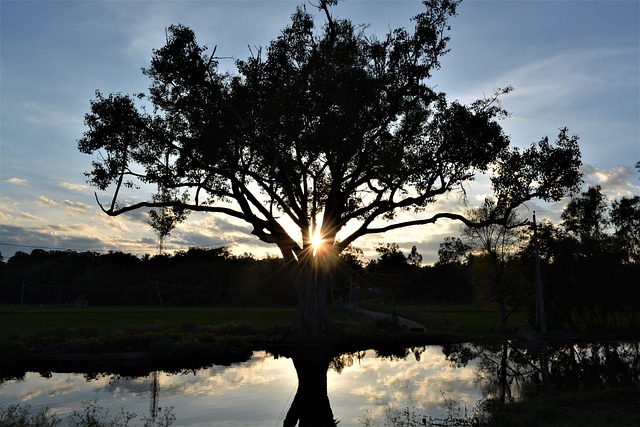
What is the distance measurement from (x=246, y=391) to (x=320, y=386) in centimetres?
281

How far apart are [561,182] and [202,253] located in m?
123

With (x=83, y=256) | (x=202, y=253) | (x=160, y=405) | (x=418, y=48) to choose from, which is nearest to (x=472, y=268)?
(x=418, y=48)

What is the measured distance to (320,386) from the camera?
19797 millimetres

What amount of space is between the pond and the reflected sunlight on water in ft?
0.11

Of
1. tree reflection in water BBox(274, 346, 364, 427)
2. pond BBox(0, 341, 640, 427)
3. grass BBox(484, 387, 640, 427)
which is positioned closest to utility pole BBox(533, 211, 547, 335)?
pond BBox(0, 341, 640, 427)

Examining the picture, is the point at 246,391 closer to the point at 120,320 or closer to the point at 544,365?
the point at 544,365

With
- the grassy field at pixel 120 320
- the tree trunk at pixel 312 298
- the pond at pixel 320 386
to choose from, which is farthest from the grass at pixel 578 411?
the grassy field at pixel 120 320

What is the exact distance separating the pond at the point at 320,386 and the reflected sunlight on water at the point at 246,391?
0.11 ft

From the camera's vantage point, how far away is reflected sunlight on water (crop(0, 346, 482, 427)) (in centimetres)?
1556

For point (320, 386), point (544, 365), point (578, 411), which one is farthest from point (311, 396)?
point (544, 365)

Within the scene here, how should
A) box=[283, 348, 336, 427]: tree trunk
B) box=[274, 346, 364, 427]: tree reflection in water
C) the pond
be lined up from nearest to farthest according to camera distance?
box=[283, 348, 336, 427]: tree trunk
box=[274, 346, 364, 427]: tree reflection in water
the pond

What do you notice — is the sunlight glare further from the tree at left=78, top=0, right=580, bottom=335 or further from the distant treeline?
the distant treeline

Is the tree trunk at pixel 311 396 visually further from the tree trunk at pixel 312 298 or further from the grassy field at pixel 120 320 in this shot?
the grassy field at pixel 120 320

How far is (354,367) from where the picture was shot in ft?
82.1
